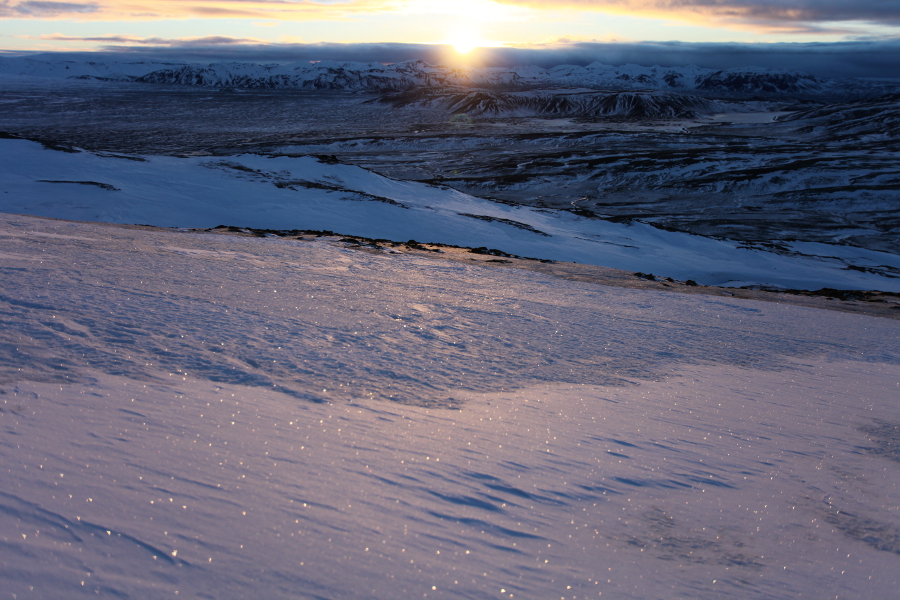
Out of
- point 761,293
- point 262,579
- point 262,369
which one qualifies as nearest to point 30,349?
point 262,369

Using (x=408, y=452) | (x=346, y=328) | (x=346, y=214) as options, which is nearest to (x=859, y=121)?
(x=346, y=214)

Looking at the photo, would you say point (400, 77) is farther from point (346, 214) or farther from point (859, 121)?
point (346, 214)

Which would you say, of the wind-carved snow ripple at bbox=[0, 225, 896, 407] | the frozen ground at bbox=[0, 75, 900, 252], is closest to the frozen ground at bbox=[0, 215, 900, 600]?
the wind-carved snow ripple at bbox=[0, 225, 896, 407]

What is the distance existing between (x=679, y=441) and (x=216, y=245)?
6343 mm

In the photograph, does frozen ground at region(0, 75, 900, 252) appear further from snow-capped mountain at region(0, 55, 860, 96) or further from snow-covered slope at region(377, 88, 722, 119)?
snow-capped mountain at region(0, 55, 860, 96)

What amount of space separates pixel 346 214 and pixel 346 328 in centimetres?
868


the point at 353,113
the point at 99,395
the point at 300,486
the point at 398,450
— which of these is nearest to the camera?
the point at 300,486

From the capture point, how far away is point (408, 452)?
266 cm

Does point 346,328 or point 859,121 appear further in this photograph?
point 859,121

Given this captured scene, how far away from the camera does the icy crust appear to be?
39.1 ft

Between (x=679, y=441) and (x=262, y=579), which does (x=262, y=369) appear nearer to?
(x=262, y=579)

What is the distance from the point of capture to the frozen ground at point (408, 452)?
1.89m

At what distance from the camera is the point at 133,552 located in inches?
70.4

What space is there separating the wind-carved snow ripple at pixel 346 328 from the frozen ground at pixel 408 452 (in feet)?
0.10
